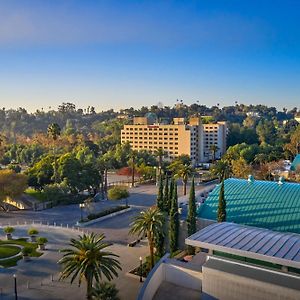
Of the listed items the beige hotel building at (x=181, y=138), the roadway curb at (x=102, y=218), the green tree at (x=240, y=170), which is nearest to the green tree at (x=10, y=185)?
the roadway curb at (x=102, y=218)

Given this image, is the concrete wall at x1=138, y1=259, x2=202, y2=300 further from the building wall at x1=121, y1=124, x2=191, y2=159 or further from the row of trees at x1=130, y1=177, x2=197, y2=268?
the building wall at x1=121, y1=124, x2=191, y2=159

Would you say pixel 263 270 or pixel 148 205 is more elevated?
pixel 263 270

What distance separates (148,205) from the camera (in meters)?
59.8

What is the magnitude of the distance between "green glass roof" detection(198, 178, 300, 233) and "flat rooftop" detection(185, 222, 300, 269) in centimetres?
841

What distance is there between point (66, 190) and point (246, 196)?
32.6m

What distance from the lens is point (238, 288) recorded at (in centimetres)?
2430

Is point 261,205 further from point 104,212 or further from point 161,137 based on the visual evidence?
point 161,137

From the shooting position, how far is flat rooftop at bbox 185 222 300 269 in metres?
22.5

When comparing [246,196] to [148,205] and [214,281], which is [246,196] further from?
[148,205]

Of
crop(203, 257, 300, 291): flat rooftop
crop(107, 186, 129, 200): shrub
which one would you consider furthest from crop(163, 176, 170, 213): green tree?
crop(107, 186, 129, 200): shrub

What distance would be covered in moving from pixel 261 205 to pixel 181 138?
272 feet

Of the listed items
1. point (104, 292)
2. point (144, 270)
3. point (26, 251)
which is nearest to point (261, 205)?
point (144, 270)

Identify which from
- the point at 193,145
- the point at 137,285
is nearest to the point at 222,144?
the point at 193,145

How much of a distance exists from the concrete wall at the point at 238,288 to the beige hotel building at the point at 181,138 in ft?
306
